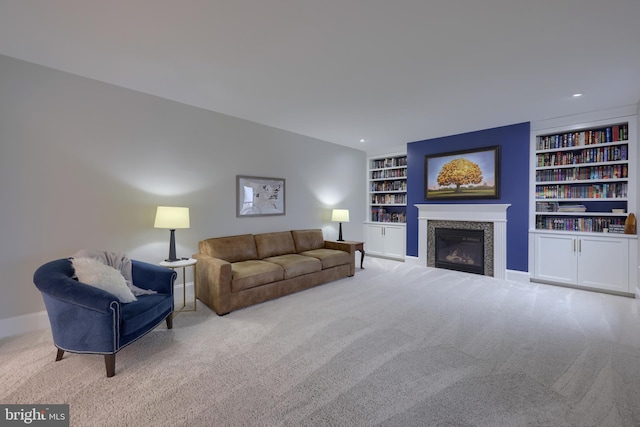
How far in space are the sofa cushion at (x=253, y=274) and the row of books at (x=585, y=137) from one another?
468 centimetres

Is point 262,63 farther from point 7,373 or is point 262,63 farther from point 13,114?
point 7,373

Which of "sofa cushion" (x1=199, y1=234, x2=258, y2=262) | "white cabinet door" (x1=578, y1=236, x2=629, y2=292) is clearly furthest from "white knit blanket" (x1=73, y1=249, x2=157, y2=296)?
"white cabinet door" (x1=578, y1=236, x2=629, y2=292)

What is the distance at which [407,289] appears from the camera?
13.0ft

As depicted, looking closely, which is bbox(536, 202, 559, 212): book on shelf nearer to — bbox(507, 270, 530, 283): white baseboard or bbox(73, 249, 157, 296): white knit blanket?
bbox(507, 270, 530, 283): white baseboard

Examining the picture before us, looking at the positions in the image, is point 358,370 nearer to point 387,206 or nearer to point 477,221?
point 477,221

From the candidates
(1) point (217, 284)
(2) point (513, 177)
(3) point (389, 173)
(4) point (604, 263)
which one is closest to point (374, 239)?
(3) point (389, 173)

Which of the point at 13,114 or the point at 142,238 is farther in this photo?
the point at 142,238

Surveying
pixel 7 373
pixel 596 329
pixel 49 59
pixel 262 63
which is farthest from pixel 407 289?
pixel 49 59

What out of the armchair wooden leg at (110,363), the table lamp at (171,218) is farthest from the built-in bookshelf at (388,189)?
the armchair wooden leg at (110,363)

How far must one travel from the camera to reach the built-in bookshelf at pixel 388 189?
614 cm

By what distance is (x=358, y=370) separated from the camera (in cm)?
201

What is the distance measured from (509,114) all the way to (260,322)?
4.50 meters

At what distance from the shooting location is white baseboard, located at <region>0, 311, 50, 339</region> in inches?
98.9

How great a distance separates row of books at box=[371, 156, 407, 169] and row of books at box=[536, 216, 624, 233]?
271 cm
